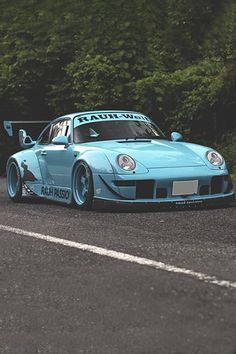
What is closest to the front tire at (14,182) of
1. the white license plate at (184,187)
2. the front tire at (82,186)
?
the front tire at (82,186)

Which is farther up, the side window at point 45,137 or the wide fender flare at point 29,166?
the side window at point 45,137

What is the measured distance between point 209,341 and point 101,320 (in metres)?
0.71

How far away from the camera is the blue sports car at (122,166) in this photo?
8.30 meters

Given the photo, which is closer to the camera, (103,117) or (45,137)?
(103,117)

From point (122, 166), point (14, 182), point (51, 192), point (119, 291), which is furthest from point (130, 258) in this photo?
point (14, 182)

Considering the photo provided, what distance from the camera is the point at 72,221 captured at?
7.57 metres

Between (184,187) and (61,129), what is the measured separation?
2.47 meters

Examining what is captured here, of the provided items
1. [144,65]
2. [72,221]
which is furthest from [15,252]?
[144,65]

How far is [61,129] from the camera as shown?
33.2 feet

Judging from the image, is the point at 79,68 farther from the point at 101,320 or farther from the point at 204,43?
the point at 101,320

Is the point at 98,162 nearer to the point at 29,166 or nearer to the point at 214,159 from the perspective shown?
the point at 214,159

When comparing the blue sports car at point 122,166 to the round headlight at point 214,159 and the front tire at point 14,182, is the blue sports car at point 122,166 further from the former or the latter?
the front tire at point 14,182

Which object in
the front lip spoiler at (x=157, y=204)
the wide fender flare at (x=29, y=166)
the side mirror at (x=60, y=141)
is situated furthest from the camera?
the wide fender flare at (x=29, y=166)

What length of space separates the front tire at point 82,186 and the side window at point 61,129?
3.15 feet
